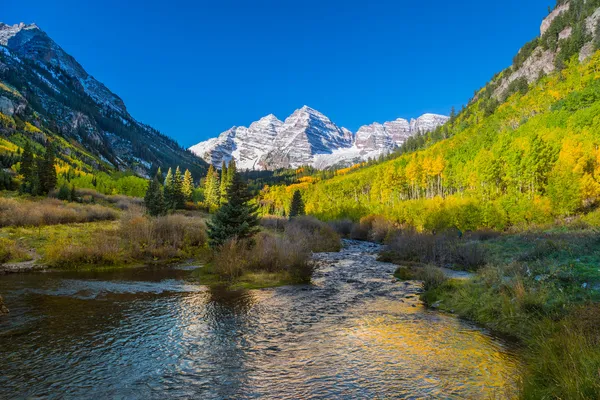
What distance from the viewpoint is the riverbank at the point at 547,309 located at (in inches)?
263

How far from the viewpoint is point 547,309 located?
1224cm

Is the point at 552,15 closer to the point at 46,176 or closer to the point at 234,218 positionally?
the point at 234,218

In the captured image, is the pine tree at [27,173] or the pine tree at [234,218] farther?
the pine tree at [27,173]

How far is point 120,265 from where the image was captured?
2908 cm

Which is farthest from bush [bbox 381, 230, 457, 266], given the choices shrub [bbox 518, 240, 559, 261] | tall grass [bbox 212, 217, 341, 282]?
tall grass [bbox 212, 217, 341, 282]

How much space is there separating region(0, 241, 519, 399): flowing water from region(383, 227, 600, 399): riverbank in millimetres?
1032

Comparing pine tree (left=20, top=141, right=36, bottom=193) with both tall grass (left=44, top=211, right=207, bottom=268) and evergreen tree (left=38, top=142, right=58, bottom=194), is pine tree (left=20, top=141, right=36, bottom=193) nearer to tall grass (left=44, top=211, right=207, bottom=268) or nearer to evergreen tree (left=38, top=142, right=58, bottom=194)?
evergreen tree (left=38, top=142, right=58, bottom=194)

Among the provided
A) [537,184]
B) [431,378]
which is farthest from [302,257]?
[537,184]

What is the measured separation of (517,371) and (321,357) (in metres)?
5.58

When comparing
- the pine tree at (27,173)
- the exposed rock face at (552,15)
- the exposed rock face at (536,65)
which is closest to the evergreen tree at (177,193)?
the pine tree at (27,173)

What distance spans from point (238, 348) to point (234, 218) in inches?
690

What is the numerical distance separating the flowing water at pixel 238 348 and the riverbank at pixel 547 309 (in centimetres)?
103

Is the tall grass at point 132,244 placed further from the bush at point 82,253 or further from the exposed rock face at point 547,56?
the exposed rock face at point 547,56

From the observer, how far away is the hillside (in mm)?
54906
